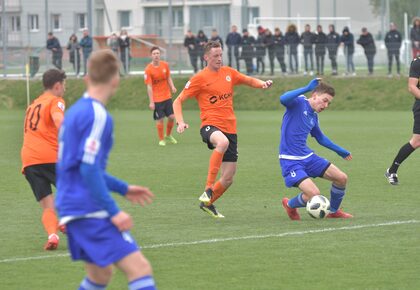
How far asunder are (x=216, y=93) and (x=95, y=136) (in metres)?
6.89

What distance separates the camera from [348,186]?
1560 centimetres

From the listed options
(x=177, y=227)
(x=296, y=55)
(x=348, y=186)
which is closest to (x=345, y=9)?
(x=296, y=55)

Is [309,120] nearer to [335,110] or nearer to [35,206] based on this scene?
[35,206]

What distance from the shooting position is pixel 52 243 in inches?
406

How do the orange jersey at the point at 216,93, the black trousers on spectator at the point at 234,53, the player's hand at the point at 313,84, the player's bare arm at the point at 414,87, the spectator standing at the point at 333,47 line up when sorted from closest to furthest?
the player's hand at the point at 313,84
the orange jersey at the point at 216,93
the player's bare arm at the point at 414,87
the spectator standing at the point at 333,47
the black trousers on spectator at the point at 234,53

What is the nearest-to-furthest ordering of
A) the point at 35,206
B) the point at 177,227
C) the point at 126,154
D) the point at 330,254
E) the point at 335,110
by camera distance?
the point at 330,254, the point at 177,227, the point at 35,206, the point at 126,154, the point at 335,110

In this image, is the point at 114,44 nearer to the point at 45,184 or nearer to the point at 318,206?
the point at 318,206

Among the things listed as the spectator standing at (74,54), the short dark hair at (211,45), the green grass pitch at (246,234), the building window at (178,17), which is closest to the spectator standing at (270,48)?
the spectator standing at (74,54)

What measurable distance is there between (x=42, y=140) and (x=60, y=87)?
27.1 inches

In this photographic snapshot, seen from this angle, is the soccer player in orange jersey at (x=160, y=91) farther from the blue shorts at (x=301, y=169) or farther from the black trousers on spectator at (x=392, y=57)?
the black trousers on spectator at (x=392, y=57)

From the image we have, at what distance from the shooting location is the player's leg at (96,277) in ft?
21.3

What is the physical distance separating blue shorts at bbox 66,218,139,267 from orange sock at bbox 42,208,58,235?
398 cm

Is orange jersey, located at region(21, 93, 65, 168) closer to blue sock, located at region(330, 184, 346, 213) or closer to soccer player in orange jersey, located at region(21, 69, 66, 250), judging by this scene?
soccer player in orange jersey, located at region(21, 69, 66, 250)

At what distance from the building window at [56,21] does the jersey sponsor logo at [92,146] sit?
45.2 meters
